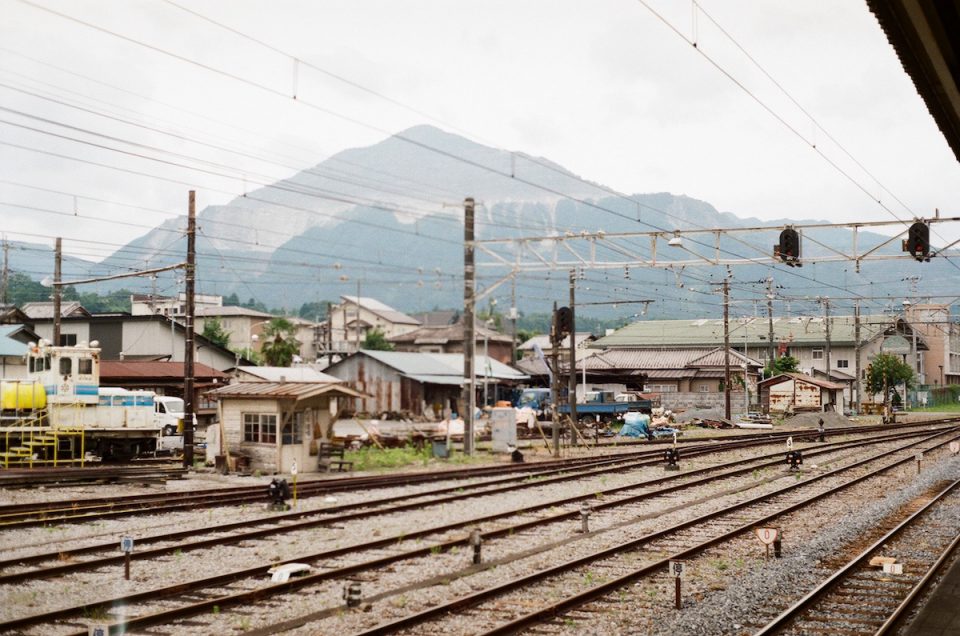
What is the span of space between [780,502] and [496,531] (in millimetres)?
8801

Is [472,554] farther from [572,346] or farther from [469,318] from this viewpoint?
[572,346]

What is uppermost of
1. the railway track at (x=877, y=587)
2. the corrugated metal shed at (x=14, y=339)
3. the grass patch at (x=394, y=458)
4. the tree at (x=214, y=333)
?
the tree at (x=214, y=333)

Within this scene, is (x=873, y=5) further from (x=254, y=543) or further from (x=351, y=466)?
(x=351, y=466)

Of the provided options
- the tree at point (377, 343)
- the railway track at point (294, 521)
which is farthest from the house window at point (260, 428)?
the tree at point (377, 343)

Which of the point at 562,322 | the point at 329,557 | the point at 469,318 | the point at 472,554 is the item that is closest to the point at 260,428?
the point at 469,318

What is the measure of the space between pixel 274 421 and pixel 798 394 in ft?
152

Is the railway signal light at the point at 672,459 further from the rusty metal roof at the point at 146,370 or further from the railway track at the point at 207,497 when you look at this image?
the rusty metal roof at the point at 146,370

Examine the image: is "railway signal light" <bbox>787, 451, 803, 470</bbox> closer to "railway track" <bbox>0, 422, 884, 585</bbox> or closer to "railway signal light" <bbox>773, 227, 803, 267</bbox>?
"railway track" <bbox>0, 422, 884, 585</bbox>

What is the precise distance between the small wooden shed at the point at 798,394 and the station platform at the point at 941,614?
51.5 metres

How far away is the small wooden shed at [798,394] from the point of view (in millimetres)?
63041

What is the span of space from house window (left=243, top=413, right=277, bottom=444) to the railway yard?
4.84 feet

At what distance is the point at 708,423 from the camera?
55531 mm

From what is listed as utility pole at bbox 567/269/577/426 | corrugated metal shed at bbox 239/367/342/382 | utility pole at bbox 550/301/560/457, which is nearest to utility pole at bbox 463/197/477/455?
utility pole at bbox 550/301/560/457

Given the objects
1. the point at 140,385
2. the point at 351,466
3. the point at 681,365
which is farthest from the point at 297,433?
the point at 681,365
